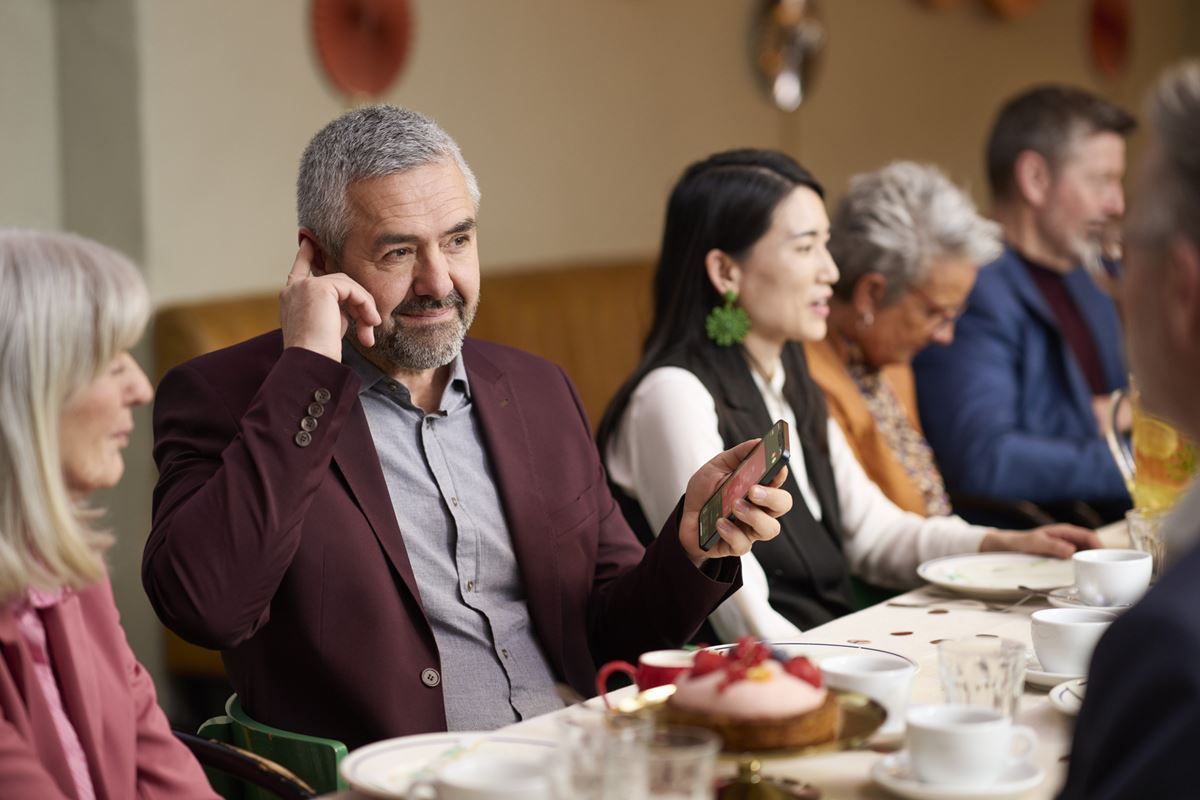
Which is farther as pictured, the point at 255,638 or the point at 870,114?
the point at 870,114

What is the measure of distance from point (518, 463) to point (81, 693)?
0.84 meters

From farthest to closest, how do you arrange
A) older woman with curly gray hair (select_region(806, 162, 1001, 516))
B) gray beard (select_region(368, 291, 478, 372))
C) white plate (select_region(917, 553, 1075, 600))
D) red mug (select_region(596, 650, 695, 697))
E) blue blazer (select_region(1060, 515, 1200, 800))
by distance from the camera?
1. older woman with curly gray hair (select_region(806, 162, 1001, 516))
2. white plate (select_region(917, 553, 1075, 600))
3. gray beard (select_region(368, 291, 478, 372))
4. red mug (select_region(596, 650, 695, 697))
5. blue blazer (select_region(1060, 515, 1200, 800))

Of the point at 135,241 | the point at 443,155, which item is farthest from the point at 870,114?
the point at 443,155

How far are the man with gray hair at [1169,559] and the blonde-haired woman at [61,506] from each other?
100 cm

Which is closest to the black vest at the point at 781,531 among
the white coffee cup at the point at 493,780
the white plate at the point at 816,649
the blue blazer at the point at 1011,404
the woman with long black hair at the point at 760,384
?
the woman with long black hair at the point at 760,384

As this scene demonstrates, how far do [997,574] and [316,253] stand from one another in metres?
1.24

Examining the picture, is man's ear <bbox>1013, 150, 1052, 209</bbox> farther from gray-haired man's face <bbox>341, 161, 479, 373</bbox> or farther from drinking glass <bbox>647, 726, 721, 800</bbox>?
drinking glass <bbox>647, 726, 721, 800</bbox>

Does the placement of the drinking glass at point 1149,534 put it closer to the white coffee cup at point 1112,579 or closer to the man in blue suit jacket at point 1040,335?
the white coffee cup at point 1112,579

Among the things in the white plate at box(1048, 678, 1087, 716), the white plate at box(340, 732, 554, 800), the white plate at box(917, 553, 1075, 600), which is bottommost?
the white plate at box(917, 553, 1075, 600)

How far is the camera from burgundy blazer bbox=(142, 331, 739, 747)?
1.88m

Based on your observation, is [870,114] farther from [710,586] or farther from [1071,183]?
[710,586]

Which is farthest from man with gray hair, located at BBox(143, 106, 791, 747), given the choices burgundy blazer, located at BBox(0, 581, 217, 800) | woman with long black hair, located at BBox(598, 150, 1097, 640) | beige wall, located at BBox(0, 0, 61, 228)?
beige wall, located at BBox(0, 0, 61, 228)

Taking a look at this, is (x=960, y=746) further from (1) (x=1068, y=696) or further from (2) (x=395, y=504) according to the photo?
(2) (x=395, y=504)

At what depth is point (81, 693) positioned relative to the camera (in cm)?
162
